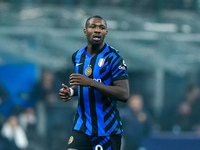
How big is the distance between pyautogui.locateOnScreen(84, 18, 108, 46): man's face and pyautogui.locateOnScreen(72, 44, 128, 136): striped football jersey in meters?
0.18

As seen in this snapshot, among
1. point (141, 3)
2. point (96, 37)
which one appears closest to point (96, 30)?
point (96, 37)

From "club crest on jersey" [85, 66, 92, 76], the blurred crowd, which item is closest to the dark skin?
"club crest on jersey" [85, 66, 92, 76]

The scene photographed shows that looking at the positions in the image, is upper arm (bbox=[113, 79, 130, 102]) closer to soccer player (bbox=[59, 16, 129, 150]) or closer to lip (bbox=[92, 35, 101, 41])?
soccer player (bbox=[59, 16, 129, 150])

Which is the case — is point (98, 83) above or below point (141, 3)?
below

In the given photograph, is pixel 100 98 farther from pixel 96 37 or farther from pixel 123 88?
pixel 96 37

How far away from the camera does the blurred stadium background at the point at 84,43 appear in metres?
12.2

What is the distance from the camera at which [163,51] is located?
1287 centimetres

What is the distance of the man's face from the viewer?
555 centimetres

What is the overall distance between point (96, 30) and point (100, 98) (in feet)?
2.24

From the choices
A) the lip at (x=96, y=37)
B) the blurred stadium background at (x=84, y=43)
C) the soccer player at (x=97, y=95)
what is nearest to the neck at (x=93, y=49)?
the soccer player at (x=97, y=95)

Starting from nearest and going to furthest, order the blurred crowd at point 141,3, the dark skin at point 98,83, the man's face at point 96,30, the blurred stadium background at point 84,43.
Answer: the dark skin at point 98,83 < the man's face at point 96,30 < the blurred stadium background at point 84,43 < the blurred crowd at point 141,3

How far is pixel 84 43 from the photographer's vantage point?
41.2ft

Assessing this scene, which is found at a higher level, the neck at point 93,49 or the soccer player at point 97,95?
the neck at point 93,49

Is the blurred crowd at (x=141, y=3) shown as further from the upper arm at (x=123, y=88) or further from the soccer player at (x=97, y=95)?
the upper arm at (x=123, y=88)
